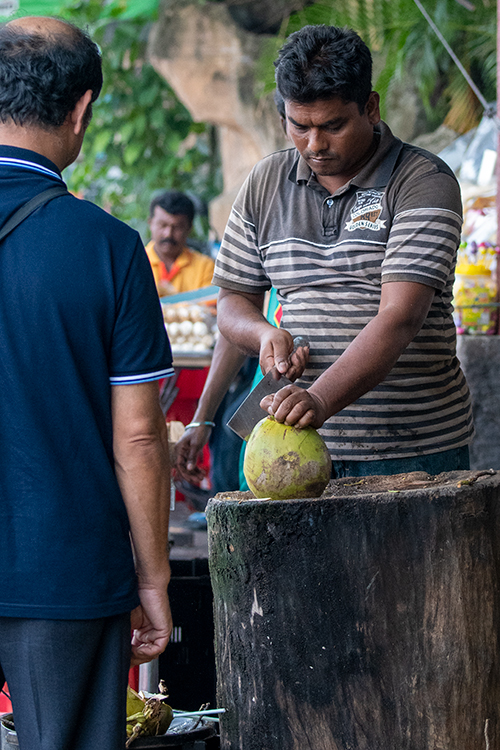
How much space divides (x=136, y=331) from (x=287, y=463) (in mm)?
502

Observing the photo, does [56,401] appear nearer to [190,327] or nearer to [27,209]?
[27,209]

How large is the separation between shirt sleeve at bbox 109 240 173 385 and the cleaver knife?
0.58m

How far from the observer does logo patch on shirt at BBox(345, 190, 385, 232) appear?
2.24 metres

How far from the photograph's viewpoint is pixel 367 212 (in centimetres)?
225

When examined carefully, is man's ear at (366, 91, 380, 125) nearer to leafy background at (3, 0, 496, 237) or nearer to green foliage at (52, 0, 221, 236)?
leafy background at (3, 0, 496, 237)

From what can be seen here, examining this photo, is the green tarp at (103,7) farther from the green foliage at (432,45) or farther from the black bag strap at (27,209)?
the black bag strap at (27,209)

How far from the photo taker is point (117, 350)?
155cm

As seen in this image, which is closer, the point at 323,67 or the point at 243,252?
the point at 323,67

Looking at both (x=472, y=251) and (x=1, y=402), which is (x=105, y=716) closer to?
(x=1, y=402)

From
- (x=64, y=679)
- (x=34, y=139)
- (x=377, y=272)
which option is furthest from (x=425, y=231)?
(x=64, y=679)

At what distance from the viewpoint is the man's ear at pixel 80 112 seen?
5.18 feet

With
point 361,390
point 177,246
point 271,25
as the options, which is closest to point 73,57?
point 361,390

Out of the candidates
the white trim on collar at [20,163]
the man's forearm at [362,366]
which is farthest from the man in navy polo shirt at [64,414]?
the man's forearm at [362,366]

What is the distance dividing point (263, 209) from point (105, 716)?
1.46m
